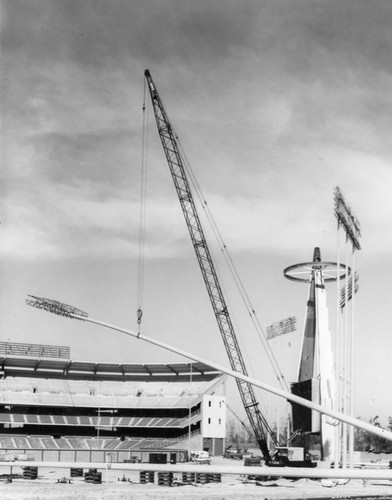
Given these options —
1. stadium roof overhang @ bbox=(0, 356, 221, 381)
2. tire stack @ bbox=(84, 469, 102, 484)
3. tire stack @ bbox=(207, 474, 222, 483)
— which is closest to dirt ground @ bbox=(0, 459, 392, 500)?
tire stack @ bbox=(84, 469, 102, 484)

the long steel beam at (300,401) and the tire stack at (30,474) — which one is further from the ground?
the long steel beam at (300,401)

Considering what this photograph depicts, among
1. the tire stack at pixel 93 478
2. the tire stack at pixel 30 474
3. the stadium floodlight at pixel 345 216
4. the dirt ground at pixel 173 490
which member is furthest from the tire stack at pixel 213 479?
the stadium floodlight at pixel 345 216

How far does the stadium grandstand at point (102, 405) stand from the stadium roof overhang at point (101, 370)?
168 mm

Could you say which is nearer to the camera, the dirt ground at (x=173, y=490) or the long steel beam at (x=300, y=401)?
the long steel beam at (x=300, y=401)

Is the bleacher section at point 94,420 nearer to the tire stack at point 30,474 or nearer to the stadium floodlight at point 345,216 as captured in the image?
the tire stack at point 30,474

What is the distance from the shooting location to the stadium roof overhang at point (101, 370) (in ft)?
359

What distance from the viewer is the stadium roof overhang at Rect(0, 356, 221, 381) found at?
10938cm

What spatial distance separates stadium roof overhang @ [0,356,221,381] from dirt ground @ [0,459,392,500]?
62144 millimetres

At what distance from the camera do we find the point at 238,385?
86.8m

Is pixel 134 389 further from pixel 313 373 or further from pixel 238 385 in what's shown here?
pixel 313 373

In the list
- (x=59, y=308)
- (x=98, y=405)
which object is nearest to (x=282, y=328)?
(x=98, y=405)

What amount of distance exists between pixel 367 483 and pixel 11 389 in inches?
2720

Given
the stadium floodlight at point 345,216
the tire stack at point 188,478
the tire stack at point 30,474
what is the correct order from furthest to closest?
the tire stack at point 188,478
the tire stack at point 30,474
the stadium floodlight at point 345,216

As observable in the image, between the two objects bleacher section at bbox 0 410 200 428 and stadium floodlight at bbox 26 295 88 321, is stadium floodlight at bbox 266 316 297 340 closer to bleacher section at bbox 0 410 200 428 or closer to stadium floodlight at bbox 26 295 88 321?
bleacher section at bbox 0 410 200 428
